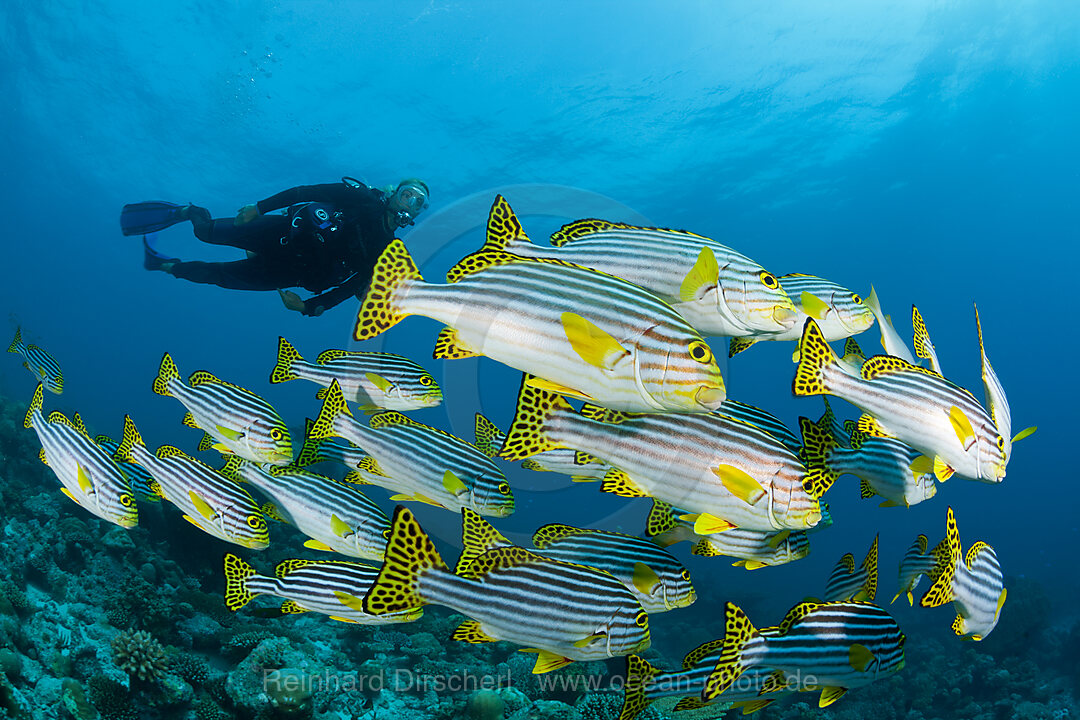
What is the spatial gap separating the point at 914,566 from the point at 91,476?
21.0 feet

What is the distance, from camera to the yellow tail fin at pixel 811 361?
2.81m

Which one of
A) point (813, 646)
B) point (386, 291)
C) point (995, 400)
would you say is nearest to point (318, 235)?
point (386, 291)

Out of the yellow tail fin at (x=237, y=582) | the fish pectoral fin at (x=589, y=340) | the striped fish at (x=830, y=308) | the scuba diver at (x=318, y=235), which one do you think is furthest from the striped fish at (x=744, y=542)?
the scuba diver at (x=318, y=235)

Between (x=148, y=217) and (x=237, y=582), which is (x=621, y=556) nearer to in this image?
(x=237, y=582)

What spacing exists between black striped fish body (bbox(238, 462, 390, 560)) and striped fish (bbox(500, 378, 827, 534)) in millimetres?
1850

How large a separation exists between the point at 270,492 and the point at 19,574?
5359 mm

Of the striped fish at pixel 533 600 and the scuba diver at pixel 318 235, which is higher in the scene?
the scuba diver at pixel 318 235

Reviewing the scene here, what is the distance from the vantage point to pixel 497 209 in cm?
275

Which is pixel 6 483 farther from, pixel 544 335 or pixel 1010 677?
pixel 1010 677

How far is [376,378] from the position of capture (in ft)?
15.1

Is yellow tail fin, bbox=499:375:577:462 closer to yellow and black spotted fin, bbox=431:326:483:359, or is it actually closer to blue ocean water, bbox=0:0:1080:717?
yellow and black spotted fin, bbox=431:326:483:359

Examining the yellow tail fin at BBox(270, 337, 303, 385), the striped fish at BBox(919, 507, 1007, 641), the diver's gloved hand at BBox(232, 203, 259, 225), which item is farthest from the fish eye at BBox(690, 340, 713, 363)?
the diver's gloved hand at BBox(232, 203, 259, 225)

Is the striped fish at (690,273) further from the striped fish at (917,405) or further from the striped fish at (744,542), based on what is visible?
the striped fish at (744,542)

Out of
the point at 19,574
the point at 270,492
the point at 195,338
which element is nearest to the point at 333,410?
the point at 270,492
